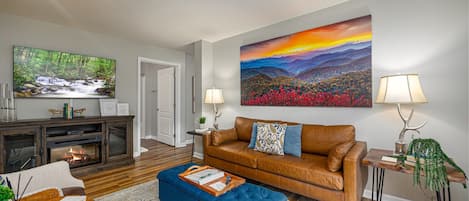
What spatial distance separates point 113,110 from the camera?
12.2 ft

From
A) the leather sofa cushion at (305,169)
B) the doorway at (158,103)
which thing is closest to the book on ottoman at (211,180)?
the leather sofa cushion at (305,169)

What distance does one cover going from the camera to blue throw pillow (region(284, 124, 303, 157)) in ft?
8.37

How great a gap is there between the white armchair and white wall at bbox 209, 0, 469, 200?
2.80 metres

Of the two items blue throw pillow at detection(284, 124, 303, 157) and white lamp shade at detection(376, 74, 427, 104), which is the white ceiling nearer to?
white lamp shade at detection(376, 74, 427, 104)

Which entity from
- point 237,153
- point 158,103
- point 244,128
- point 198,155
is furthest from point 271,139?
point 158,103

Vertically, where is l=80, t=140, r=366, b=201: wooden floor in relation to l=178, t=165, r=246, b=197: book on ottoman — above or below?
below

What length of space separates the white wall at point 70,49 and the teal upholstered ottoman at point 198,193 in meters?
2.44

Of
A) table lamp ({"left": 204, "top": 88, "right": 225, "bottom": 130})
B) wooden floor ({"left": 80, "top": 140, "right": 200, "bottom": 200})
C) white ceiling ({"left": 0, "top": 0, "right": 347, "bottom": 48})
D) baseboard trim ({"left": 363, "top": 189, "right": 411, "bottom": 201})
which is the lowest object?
wooden floor ({"left": 80, "top": 140, "right": 200, "bottom": 200})

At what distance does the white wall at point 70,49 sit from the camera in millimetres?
2900

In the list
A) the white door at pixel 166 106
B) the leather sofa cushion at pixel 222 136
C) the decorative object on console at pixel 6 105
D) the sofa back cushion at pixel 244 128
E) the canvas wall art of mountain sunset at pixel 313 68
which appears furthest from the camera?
the white door at pixel 166 106

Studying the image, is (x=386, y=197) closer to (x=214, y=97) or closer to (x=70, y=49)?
(x=214, y=97)

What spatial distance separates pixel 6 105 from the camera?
2.76 meters

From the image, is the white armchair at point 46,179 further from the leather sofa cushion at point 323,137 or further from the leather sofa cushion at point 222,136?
the leather sofa cushion at point 323,137

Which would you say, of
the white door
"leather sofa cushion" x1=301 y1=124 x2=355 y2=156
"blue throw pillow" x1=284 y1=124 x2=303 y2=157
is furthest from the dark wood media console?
"leather sofa cushion" x1=301 y1=124 x2=355 y2=156
